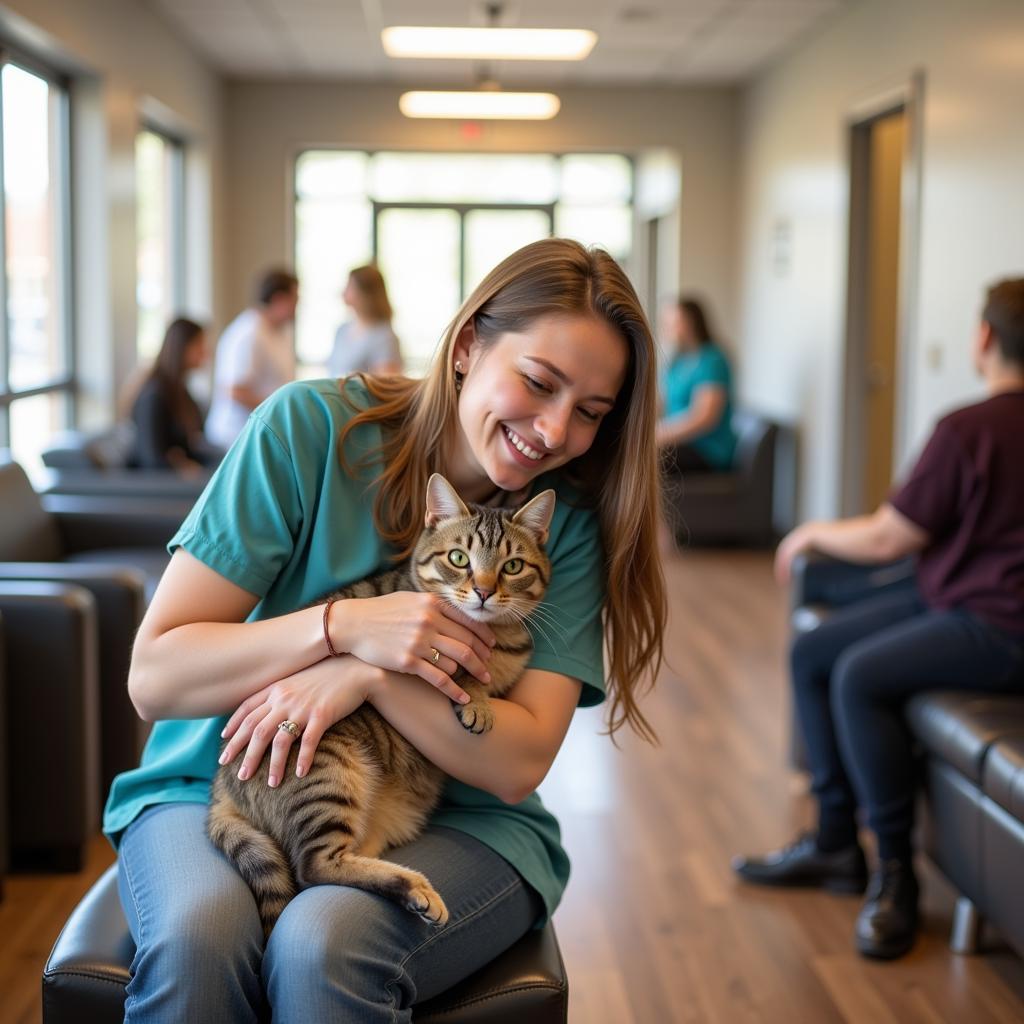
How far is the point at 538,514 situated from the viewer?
1.67 meters

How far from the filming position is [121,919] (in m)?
1.63

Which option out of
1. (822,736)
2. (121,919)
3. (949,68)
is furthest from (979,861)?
(949,68)

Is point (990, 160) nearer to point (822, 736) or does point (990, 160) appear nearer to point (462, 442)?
point (822, 736)

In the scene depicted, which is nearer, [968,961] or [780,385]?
[968,961]

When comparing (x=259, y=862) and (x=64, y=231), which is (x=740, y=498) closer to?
(x=64, y=231)

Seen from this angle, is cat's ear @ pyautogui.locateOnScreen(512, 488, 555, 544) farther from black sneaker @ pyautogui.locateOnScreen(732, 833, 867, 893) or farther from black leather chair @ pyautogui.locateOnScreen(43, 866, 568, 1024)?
black sneaker @ pyautogui.locateOnScreen(732, 833, 867, 893)

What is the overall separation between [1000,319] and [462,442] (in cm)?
163

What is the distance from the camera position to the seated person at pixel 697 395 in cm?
736

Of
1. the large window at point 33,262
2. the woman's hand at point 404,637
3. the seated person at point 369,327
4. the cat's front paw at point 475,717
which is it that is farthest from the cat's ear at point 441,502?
the seated person at point 369,327

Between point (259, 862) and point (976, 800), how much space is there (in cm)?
158

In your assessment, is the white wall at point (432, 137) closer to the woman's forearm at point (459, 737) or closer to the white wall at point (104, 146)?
the white wall at point (104, 146)

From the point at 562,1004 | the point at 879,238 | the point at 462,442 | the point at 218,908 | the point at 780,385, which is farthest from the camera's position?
the point at 780,385

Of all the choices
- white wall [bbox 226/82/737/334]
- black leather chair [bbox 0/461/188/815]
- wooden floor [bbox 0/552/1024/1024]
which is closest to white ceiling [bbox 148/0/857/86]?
white wall [bbox 226/82/737/334]

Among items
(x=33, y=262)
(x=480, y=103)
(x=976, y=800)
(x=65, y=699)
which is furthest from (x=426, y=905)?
(x=480, y=103)
